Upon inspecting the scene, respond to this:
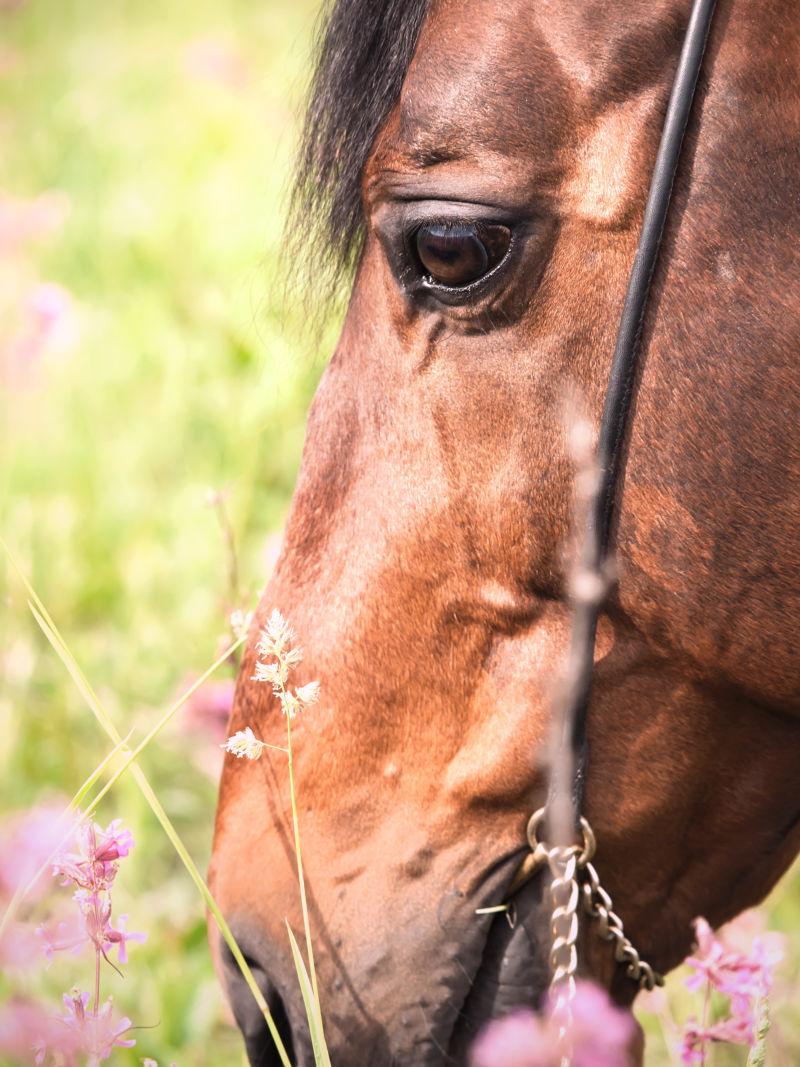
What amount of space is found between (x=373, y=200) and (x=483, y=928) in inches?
37.0

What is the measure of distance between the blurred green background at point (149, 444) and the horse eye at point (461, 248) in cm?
44

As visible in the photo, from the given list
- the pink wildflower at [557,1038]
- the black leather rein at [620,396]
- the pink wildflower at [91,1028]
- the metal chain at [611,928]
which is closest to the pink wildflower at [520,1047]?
the pink wildflower at [557,1038]

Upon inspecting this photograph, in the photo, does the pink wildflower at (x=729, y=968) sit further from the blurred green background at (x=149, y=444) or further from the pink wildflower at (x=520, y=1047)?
the blurred green background at (x=149, y=444)

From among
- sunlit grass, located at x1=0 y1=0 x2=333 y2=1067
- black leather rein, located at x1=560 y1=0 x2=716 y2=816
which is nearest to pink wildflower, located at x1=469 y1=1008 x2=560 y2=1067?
black leather rein, located at x1=560 y1=0 x2=716 y2=816

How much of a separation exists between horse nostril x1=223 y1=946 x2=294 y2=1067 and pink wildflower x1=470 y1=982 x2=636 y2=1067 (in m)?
0.26

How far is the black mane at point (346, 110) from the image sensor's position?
1.47 metres

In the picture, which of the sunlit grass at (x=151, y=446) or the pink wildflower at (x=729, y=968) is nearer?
the pink wildflower at (x=729, y=968)

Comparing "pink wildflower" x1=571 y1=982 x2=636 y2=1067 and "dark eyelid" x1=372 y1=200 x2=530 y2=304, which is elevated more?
"dark eyelid" x1=372 y1=200 x2=530 y2=304

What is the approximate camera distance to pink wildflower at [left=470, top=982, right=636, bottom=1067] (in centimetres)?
135

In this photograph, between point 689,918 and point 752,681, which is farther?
point 689,918

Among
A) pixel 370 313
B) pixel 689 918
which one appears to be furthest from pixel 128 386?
pixel 689 918

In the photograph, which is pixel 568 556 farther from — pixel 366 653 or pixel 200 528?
pixel 200 528

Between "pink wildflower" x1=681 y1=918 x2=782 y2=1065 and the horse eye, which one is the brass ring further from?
the horse eye

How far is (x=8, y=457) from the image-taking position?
3373mm
